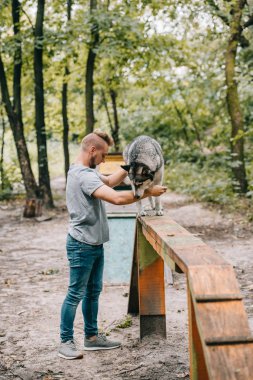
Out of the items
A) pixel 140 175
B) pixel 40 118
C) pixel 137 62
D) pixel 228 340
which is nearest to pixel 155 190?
pixel 140 175

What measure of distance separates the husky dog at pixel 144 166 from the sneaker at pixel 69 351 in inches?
57.7

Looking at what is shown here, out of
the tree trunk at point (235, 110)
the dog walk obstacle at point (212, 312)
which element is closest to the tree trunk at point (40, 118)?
the tree trunk at point (235, 110)

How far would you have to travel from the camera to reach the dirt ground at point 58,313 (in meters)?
4.05

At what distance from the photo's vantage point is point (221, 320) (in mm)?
2334

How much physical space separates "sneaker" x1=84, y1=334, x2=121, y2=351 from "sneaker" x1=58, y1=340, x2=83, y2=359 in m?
0.24

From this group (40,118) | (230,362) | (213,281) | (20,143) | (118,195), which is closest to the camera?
(230,362)

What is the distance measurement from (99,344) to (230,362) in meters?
2.51

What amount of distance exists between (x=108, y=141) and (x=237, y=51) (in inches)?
469

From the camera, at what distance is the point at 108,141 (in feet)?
13.8

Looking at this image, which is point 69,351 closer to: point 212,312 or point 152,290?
point 152,290

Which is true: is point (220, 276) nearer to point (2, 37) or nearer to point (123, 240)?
point (123, 240)

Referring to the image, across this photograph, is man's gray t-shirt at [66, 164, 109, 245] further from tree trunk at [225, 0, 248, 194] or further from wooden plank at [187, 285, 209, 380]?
tree trunk at [225, 0, 248, 194]

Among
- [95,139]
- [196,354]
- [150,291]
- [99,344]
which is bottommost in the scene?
[99,344]

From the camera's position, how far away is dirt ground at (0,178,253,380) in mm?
4055
